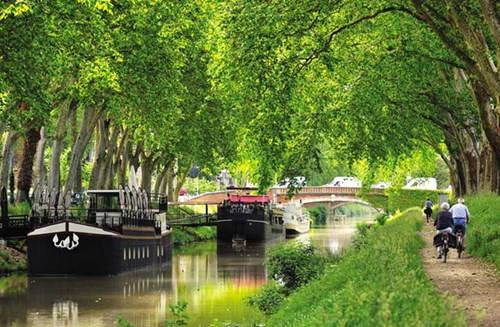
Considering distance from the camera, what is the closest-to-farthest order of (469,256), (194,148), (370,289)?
(370,289), (469,256), (194,148)

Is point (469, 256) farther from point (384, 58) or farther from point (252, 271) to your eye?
point (252, 271)

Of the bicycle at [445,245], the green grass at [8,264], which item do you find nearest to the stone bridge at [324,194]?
the green grass at [8,264]

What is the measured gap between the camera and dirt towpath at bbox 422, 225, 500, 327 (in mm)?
17422

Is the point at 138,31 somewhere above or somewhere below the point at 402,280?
above

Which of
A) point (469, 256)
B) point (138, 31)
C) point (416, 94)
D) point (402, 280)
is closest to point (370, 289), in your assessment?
point (402, 280)

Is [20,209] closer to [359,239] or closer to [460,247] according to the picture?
[359,239]

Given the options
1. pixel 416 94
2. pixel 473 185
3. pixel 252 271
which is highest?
pixel 416 94

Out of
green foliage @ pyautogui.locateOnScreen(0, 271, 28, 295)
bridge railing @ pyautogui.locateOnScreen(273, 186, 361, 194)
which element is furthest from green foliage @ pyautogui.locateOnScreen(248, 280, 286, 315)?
bridge railing @ pyautogui.locateOnScreen(273, 186, 361, 194)

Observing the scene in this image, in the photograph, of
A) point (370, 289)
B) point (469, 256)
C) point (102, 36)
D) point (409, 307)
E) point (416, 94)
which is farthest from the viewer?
point (416, 94)

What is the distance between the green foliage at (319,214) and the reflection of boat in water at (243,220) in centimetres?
5475

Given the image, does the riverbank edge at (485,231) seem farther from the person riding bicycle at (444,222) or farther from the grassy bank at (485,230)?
the person riding bicycle at (444,222)

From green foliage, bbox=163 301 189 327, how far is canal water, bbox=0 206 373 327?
0.29 m

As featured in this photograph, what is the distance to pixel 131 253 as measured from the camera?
164 feet

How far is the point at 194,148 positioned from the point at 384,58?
673 inches
